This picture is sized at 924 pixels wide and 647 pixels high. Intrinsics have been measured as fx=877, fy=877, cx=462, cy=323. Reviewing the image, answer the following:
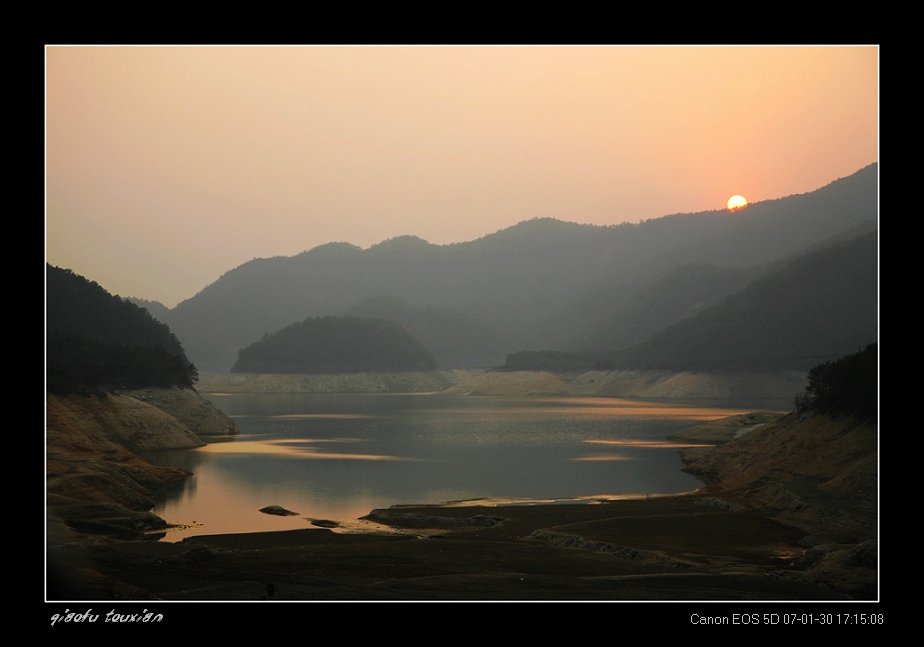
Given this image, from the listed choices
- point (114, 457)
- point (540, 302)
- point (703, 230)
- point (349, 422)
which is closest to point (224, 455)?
point (114, 457)

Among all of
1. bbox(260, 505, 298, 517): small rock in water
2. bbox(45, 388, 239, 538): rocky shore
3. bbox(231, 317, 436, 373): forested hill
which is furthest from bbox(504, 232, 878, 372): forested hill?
bbox(231, 317, 436, 373): forested hill

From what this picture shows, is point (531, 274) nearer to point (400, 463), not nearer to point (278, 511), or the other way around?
point (400, 463)

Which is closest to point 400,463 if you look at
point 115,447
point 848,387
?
point 115,447

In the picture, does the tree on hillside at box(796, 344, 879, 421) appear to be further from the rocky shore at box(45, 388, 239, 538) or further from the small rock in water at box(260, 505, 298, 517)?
the rocky shore at box(45, 388, 239, 538)

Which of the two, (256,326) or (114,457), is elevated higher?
(256,326)

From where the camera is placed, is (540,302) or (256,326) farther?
(540,302)

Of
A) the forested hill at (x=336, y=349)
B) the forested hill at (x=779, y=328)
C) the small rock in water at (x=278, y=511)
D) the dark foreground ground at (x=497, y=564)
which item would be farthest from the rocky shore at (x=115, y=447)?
the forested hill at (x=336, y=349)

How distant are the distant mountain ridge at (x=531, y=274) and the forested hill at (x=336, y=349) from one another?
3738 millimetres

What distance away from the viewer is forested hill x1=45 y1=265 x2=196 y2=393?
2667 cm

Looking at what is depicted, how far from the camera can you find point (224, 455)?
3900cm

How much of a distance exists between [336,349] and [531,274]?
48.4m

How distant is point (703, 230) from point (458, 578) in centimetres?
16640

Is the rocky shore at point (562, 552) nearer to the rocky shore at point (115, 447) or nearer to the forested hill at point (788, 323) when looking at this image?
the rocky shore at point (115, 447)

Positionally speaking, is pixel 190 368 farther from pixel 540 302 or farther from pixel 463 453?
pixel 540 302
